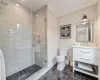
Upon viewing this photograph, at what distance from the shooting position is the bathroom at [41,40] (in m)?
1.89

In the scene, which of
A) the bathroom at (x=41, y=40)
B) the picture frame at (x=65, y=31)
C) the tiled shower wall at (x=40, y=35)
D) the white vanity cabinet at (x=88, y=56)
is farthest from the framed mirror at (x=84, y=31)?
the tiled shower wall at (x=40, y=35)

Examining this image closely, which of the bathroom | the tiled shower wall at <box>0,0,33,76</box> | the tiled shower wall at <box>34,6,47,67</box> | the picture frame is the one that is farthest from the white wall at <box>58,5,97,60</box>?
the tiled shower wall at <box>0,0,33,76</box>

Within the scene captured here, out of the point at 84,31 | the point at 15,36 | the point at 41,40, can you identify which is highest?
the point at 84,31

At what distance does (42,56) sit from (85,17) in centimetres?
222

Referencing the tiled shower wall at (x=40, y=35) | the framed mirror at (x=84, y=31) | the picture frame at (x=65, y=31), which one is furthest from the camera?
the picture frame at (x=65, y=31)

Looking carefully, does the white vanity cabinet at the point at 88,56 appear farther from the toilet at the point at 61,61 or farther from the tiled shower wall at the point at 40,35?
the tiled shower wall at the point at 40,35

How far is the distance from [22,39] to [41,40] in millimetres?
724

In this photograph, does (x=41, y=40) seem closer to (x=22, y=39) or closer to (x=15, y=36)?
(x=22, y=39)

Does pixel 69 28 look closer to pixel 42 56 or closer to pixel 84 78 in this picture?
pixel 42 56

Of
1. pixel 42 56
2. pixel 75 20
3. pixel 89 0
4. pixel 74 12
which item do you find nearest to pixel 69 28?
pixel 75 20

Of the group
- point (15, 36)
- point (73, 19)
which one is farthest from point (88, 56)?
point (15, 36)

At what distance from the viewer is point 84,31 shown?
260 centimetres

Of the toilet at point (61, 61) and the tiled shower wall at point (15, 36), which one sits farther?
the toilet at point (61, 61)

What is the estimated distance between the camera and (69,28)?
308 cm
